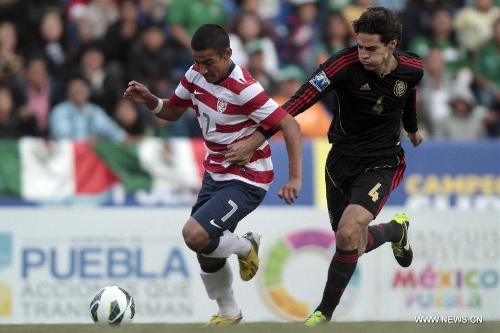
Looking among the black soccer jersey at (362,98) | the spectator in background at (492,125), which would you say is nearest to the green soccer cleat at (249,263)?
the black soccer jersey at (362,98)

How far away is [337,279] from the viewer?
8.46m

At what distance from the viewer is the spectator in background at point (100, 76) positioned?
1383 centimetres

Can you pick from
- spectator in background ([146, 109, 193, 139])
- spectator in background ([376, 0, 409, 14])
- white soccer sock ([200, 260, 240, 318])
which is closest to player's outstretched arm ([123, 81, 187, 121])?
white soccer sock ([200, 260, 240, 318])

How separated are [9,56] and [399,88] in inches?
273

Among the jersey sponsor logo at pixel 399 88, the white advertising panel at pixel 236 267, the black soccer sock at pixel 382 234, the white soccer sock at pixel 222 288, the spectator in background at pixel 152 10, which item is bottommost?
the white advertising panel at pixel 236 267

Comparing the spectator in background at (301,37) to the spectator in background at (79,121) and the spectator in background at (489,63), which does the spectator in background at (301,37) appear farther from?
the spectator in background at (79,121)

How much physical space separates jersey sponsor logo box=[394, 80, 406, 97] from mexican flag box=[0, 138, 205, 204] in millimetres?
4123

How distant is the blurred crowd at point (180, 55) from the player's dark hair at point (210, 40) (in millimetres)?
4874

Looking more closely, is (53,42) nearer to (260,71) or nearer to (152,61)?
(152,61)

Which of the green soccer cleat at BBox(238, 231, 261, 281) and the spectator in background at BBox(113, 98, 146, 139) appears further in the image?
the spectator in background at BBox(113, 98, 146, 139)

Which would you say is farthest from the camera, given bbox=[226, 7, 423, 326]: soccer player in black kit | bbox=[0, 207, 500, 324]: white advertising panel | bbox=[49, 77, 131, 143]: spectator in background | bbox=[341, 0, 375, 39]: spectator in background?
bbox=[341, 0, 375, 39]: spectator in background

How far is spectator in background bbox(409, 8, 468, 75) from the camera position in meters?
15.5

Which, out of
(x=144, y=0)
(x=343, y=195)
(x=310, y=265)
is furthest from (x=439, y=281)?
(x=144, y=0)

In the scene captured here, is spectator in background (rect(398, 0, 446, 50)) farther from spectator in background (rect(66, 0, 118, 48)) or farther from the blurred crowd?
spectator in background (rect(66, 0, 118, 48))
